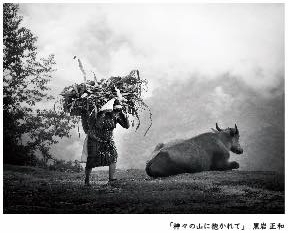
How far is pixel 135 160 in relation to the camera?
14.8 meters

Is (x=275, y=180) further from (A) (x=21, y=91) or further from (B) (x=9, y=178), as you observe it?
(A) (x=21, y=91)

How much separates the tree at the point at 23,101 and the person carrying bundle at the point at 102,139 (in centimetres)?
410

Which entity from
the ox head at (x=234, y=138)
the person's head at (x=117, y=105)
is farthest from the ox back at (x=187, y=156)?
the person's head at (x=117, y=105)

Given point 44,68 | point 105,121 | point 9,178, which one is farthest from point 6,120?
point 105,121

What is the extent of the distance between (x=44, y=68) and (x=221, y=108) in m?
6.33

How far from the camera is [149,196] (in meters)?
5.88

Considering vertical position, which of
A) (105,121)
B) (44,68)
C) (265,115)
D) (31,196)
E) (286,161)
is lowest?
(31,196)

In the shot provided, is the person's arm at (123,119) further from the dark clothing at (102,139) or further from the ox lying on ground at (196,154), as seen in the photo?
the ox lying on ground at (196,154)

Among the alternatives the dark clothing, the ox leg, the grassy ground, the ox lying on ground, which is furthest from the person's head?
the ox leg

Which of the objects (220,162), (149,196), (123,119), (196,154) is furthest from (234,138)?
(149,196)

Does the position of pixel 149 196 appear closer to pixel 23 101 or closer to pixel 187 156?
pixel 187 156

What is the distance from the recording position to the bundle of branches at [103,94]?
6941 millimetres

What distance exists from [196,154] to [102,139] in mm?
2669

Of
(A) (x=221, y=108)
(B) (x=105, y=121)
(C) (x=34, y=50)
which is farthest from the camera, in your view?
(A) (x=221, y=108)
